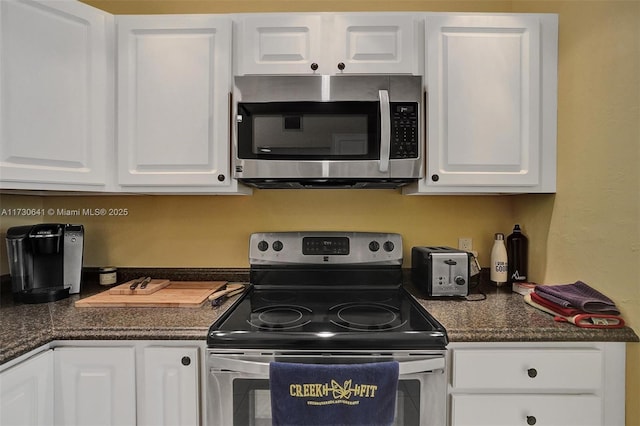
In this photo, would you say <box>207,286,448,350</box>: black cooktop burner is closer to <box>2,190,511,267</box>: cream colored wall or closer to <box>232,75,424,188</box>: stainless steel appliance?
<box>2,190,511,267</box>: cream colored wall

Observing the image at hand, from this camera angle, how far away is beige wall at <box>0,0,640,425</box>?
3.98 feet

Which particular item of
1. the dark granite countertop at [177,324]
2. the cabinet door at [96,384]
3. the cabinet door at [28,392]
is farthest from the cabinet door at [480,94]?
the cabinet door at [28,392]

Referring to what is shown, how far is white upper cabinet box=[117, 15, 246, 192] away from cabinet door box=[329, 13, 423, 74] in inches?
Result: 19.2

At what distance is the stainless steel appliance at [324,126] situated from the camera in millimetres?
1456

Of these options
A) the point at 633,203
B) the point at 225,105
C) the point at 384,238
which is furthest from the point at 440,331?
the point at 225,105

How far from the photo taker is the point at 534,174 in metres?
1.51

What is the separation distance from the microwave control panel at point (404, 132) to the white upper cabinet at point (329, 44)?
19 cm

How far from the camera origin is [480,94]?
150 cm

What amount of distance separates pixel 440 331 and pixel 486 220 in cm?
93

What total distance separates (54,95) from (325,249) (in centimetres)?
132

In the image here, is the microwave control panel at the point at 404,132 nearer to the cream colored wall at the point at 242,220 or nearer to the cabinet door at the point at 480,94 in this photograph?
the cabinet door at the point at 480,94

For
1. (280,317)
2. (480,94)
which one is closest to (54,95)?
(280,317)

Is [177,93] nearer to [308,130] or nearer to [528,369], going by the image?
[308,130]

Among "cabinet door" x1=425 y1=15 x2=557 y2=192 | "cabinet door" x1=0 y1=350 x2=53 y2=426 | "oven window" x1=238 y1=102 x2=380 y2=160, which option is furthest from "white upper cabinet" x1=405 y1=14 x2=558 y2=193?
"cabinet door" x1=0 y1=350 x2=53 y2=426
